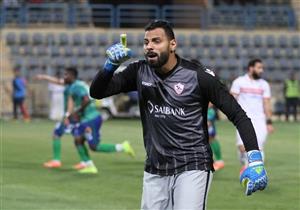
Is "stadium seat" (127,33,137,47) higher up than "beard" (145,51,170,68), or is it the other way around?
"beard" (145,51,170,68)

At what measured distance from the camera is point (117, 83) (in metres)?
6.14

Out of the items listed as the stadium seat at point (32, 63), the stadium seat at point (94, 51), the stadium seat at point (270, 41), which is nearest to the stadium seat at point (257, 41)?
the stadium seat at point (270, 41)

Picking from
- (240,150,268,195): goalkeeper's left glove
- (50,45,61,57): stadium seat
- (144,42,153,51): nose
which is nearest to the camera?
(240,150,268,195): goalkeeper's left glove

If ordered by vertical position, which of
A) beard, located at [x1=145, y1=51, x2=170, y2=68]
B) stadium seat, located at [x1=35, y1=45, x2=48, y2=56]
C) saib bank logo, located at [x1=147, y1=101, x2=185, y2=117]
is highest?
beard, located at [x1=145, y1=51, x2=170, y2=68]

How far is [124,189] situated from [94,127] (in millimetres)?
2472

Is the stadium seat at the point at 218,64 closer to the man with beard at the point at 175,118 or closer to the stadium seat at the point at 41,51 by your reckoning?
the stadium seat at the point at 41,51

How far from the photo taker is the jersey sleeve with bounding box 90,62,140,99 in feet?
20.0

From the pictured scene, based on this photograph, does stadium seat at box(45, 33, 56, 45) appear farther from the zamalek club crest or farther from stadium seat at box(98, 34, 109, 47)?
the zamalek club crest

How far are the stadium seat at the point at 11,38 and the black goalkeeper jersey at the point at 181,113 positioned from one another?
1104 inches

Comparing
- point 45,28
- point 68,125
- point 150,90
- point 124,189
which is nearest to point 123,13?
point 45,28

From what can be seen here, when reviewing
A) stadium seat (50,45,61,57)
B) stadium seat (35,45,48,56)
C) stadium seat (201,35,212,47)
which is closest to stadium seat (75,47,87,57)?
stadium seat (50,45,61,57)

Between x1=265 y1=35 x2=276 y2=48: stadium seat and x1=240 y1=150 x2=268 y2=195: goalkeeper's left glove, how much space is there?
29728 mm

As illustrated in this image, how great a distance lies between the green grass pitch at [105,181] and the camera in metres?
10.3

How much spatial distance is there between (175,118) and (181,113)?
2.4 inches
